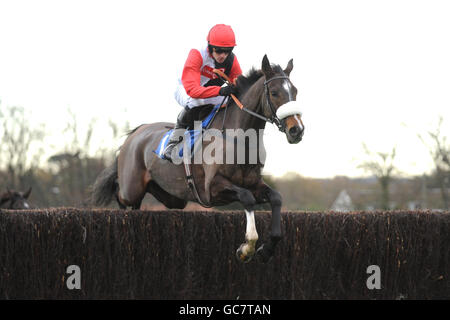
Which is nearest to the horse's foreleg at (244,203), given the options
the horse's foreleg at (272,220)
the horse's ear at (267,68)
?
the horse's foreleg at (272,220)

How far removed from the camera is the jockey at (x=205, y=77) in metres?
6.66

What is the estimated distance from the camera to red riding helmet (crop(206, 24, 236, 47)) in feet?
21.7

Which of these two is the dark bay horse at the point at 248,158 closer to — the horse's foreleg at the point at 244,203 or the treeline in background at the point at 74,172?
the horse's foreleg at the point at 244,203

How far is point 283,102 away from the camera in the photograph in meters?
5.93

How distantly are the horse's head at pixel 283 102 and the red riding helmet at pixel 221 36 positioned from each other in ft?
2.33

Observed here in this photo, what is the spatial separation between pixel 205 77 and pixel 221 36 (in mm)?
658

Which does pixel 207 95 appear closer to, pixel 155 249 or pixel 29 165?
pixel 155 249

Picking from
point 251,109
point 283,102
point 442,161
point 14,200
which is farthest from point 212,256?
point 442,161

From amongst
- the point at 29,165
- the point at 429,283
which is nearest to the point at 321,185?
the point at 29,165

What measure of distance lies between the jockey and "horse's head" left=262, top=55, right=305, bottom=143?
2.06ft

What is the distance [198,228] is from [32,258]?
2032 millimetres

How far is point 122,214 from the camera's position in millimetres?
7488

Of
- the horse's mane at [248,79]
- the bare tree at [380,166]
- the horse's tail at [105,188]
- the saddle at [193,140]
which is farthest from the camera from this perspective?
the bare tree at [380,166]

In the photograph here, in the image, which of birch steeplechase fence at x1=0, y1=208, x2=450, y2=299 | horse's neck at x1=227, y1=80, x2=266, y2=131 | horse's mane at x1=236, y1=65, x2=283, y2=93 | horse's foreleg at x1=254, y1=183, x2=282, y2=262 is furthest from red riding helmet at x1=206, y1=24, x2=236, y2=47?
birch steeplechase fence at x1=0, y1=208, x2=450, y2=299
